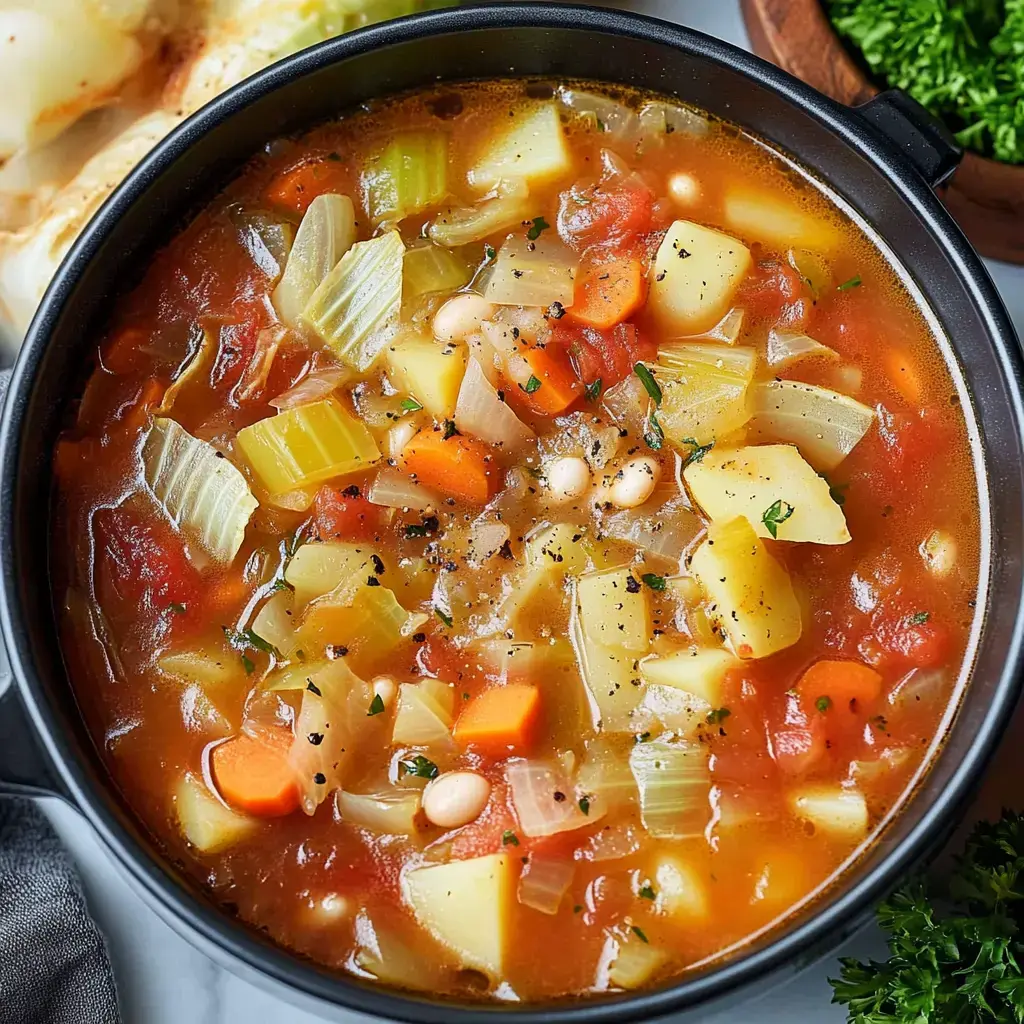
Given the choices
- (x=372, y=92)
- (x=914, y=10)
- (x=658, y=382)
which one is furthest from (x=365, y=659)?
(x=914, y=10)

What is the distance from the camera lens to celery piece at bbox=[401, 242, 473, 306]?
3102 mm

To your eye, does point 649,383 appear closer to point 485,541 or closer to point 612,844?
point 485,541

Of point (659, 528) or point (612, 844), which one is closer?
point (612, 844)

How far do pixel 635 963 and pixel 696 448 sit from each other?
1.19 meters

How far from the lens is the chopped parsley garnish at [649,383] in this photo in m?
2.96

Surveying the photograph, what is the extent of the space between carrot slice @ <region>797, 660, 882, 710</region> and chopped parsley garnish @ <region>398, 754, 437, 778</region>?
34.2 inches

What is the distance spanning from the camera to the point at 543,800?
2.75 metres

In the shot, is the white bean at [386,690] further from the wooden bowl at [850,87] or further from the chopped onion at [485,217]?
the wooden bowl at [850,87]

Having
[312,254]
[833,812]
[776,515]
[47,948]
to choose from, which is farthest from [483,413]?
[47,948]

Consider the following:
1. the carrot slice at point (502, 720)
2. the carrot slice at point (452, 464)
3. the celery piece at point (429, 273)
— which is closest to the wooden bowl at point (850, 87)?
the celery piece at point (429, 273)

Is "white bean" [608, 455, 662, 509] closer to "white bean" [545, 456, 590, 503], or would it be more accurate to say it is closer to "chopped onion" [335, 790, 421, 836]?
"white bean" [545, 456, 590, 503]

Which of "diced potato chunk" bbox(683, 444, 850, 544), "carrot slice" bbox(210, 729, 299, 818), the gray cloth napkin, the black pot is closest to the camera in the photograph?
the black pot

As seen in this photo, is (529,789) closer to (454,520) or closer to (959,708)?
(454,520)

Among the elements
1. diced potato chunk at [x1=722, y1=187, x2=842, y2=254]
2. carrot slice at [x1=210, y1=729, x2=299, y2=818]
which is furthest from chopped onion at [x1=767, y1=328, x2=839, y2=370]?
carrot slice at [x1=210, y1=729, x2=299, y2=818]
